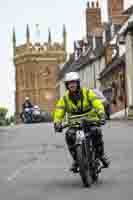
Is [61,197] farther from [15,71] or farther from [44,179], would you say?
[15,71]

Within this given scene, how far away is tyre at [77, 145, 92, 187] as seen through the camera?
11742 millimetres

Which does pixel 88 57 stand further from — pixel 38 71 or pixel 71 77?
pixel 38 71

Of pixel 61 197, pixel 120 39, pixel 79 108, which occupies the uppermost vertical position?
pixel 120 39

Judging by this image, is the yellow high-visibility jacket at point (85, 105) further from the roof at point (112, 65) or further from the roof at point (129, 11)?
the roof at point (129, 11)

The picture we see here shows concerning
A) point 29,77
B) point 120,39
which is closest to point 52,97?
point 29,77

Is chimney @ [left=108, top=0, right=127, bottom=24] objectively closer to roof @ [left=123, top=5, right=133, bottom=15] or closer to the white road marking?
roof @ [left=123, top=5, right=133, bottom=15]

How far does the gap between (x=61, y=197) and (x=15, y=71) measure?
582ft

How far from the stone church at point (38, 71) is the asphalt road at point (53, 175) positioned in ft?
522

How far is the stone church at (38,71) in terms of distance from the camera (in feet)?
601

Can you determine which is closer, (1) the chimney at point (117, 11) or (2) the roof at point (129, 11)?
(2) the roof at point (129, 11)

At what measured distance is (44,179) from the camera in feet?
44.1

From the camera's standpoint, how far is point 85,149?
12016 mm

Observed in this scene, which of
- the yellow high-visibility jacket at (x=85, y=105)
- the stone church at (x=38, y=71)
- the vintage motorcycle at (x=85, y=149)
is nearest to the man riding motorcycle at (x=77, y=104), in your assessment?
the yellow high-visibility jacket at (x=85, y=105)

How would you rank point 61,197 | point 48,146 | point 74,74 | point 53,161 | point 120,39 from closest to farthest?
point 61,197
point 74,74
point 53,161
point 48,146
point 120,39
